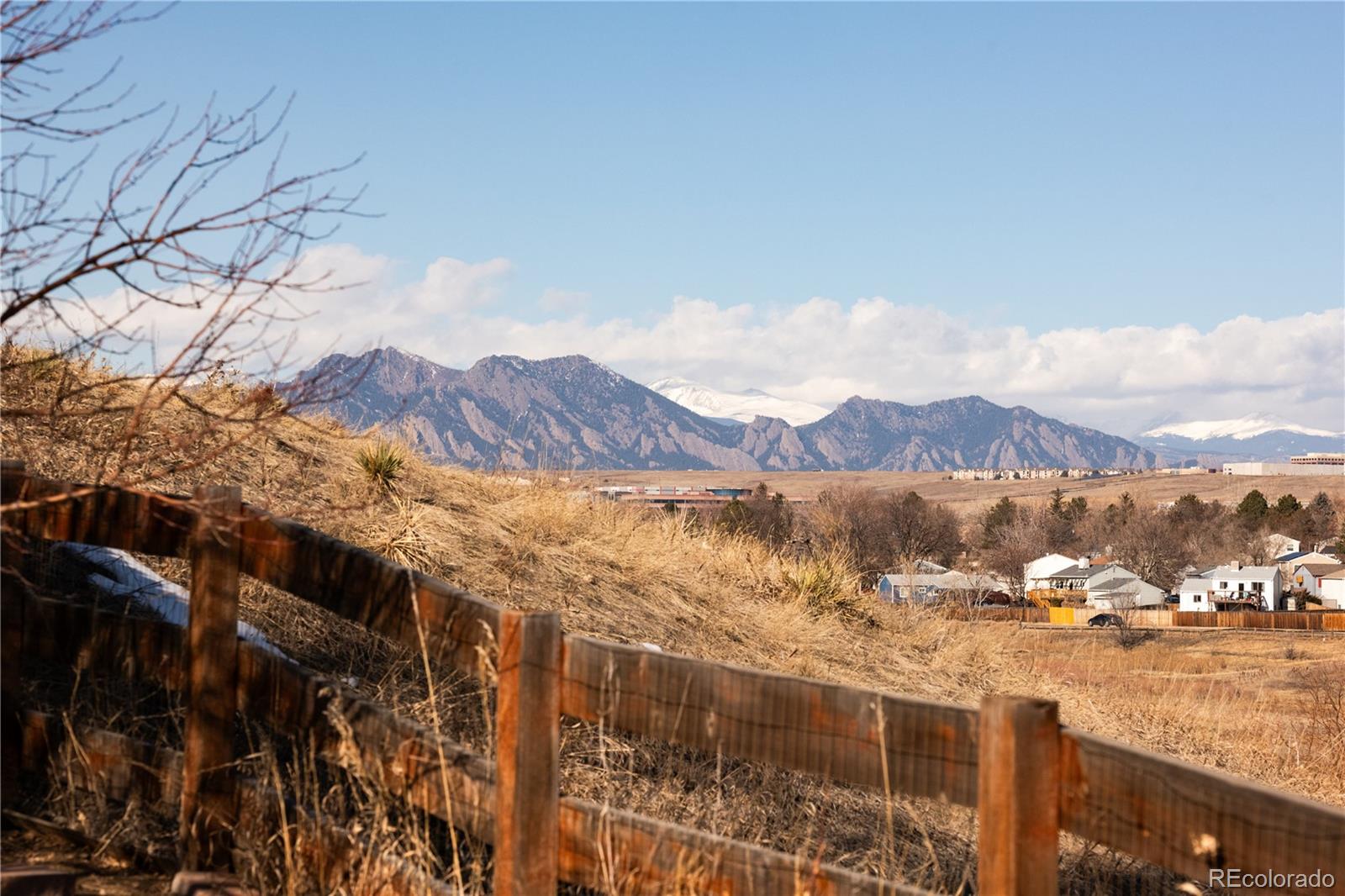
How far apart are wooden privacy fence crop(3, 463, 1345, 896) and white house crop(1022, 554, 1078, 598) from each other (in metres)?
116

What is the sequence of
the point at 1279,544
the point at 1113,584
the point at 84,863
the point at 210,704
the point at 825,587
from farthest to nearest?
the point at 1279,544 < the point at 1113,584 < the point at 825,587 < the point at 84,863 < the point at 210,704

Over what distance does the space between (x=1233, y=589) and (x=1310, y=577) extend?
50.9ft

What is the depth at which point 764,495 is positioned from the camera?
418 ft

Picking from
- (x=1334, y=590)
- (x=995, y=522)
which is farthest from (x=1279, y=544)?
(x=995, y=522)

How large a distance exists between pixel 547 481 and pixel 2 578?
9.98 metres

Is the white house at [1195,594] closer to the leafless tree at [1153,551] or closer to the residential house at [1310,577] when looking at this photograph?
the leafless tree at [1153,551]

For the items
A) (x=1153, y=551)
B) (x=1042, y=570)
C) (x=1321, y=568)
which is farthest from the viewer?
(x=1042, y=570)

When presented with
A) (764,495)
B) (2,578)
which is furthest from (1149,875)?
(764,495)

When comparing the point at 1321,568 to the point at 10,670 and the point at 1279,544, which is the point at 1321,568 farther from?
the point at 10,670

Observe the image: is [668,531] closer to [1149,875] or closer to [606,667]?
[1149,875]

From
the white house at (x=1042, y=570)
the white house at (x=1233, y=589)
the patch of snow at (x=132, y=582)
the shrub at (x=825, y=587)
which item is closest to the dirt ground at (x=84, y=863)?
the patch of snow at (x=132, y=582)

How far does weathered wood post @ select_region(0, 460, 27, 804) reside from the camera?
5.11 m

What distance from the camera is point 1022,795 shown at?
9.34ft

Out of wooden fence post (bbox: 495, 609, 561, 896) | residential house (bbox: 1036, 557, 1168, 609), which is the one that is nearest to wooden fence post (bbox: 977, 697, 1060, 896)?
wooden fence post (bbox: 495, 609, 561, 896)
